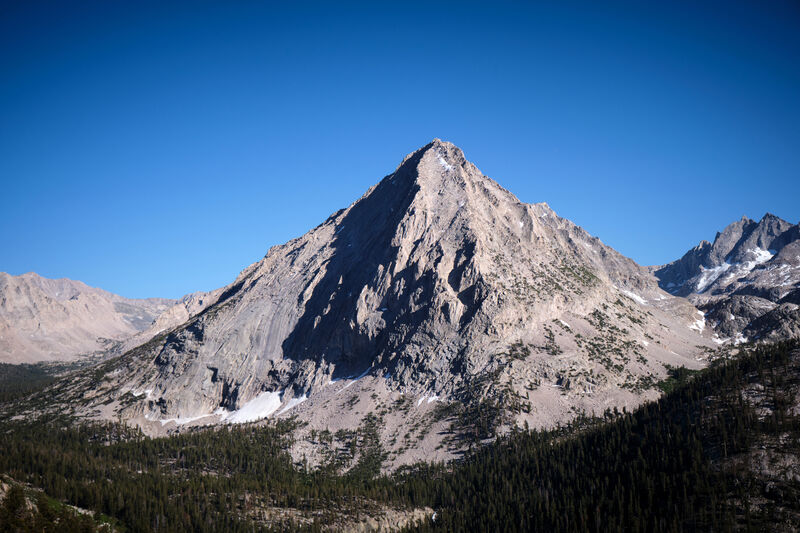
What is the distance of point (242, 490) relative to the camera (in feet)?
445

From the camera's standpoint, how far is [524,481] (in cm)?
13125

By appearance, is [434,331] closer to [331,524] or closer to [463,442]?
[463,442]

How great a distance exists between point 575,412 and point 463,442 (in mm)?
35767

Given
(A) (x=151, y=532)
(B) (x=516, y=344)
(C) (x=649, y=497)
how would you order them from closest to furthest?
(C) (x=649, y=497), (A) (x=151, y=532), (B) (x=516, y=344)

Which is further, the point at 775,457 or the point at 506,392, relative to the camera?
the point at 506,392

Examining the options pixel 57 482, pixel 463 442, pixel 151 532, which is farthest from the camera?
pixel 463 442

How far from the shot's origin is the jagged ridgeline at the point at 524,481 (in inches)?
3846

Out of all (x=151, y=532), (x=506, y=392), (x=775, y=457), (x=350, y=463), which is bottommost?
(x=151, y=532)

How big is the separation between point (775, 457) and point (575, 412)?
68.9m

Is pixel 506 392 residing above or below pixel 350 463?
above

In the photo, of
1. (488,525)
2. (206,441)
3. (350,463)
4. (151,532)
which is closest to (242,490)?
(151,532)

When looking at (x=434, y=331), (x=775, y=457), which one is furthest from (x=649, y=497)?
(x=434, y=331)

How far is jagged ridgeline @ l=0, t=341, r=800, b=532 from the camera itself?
320ft

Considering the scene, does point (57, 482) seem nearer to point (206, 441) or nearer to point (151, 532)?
point (151, 532)
